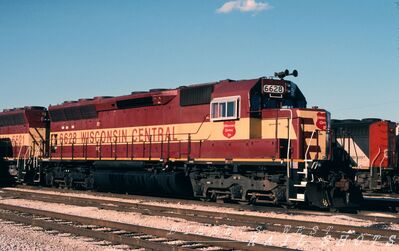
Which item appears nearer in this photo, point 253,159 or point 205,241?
point 205,241

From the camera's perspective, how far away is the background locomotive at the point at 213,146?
617 inches

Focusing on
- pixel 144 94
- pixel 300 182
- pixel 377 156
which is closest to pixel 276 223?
pixel 300 182

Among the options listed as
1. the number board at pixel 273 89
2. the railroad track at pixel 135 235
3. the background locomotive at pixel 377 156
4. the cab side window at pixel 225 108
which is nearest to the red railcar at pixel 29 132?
the cab side window at pixel 225 108

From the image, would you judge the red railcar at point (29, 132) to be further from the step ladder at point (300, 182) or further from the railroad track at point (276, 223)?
the step ladder at point (300, 182)

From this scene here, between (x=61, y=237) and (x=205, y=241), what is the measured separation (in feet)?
10.7

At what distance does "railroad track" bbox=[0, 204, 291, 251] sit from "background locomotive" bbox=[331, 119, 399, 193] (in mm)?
14756

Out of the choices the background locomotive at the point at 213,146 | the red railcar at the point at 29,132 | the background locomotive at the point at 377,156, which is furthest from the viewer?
the red railcar at the point at 29,132

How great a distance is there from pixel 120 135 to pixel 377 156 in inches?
478

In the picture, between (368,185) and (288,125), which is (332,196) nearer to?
(288,125)

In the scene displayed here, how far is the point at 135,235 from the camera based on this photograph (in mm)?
10750

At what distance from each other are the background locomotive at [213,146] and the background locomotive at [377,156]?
829cm

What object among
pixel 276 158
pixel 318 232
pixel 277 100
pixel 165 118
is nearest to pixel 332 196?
pixel 276 158

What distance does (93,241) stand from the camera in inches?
403

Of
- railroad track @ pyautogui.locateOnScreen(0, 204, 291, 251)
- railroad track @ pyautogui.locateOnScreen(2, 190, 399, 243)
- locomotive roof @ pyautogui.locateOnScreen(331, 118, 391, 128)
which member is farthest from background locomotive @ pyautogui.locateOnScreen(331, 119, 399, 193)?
railroad track @ pyautogui.locateOnScreen(0, 204, 291, 251)
